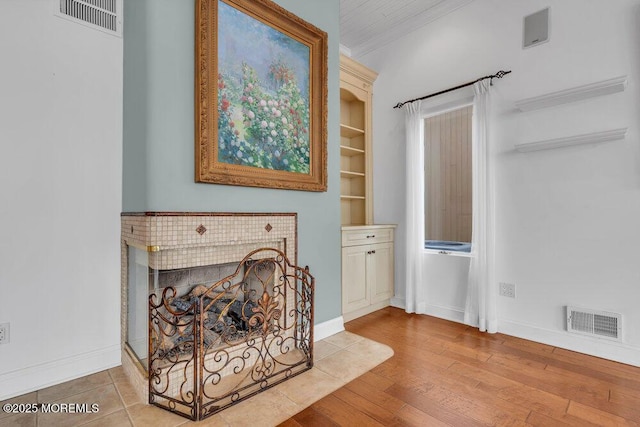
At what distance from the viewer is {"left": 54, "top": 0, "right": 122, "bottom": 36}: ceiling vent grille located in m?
2.03

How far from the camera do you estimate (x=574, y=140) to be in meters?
2.37

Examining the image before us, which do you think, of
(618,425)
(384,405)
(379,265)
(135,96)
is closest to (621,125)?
(618,425)

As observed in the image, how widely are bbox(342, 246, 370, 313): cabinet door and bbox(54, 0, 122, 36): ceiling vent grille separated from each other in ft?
8.32

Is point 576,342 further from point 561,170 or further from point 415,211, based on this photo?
point 415,211

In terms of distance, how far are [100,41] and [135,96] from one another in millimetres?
594

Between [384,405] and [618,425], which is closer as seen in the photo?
[618,425]

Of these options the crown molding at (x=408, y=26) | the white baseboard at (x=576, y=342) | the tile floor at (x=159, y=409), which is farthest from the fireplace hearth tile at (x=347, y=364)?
the crown molding at (x=408, y=26)

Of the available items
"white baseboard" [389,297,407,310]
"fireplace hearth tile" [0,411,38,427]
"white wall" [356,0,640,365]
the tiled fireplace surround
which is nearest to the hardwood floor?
"white wall" [356,0,640,365]

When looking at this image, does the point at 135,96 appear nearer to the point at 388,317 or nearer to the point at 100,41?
the point at 100,41

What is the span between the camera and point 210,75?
1.97 m

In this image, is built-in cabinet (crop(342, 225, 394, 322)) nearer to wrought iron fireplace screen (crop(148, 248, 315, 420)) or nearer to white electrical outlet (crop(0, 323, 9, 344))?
wrought iron fireplace screen (crop(148, 248, 315, 420))

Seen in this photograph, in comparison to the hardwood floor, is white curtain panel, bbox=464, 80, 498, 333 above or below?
above

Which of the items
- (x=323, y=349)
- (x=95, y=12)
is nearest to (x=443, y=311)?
(x=323, y=349)

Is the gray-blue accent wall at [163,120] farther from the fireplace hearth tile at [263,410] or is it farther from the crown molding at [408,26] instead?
the crown molding at [408,26]
